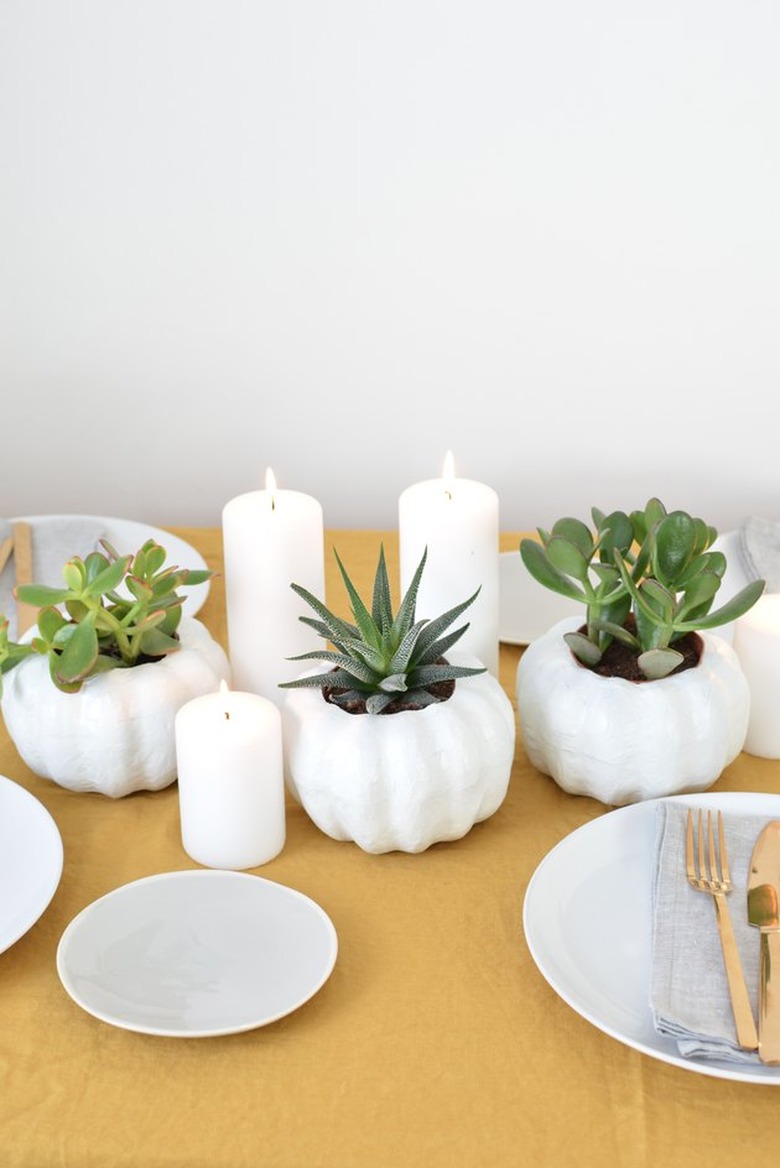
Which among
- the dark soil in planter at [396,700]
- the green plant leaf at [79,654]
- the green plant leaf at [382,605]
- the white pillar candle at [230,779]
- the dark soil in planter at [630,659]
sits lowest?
A: the white pillar candle at [230,779]

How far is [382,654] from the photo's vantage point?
33.3 inches

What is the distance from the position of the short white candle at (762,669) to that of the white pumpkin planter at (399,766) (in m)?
0.21

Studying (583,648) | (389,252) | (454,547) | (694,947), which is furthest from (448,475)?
(389,252)

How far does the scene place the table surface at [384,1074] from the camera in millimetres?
647

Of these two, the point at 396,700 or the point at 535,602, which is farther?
the point at 535,602

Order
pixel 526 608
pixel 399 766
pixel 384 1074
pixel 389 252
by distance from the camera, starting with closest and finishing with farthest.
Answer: pixel 384 1074 < pixel 399 766 < pixel 526 608 < pixel 389 252

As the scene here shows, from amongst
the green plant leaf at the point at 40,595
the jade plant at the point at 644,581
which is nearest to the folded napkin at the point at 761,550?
the jade plant at the point at 644,581

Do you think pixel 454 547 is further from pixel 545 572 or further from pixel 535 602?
pixel 535 602

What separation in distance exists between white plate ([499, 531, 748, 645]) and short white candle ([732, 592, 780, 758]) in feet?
0.41

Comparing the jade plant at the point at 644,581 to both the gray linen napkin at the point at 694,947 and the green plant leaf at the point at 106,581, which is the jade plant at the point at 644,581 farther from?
the green plant leaf at the point at 106,581

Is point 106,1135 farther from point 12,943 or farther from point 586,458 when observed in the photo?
point 586,458

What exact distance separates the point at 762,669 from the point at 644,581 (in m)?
0.15

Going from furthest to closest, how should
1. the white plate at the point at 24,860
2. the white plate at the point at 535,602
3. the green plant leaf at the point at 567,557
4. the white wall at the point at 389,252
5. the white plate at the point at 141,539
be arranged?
the white wall at the point at 389,252 < the white plate at the point at 141,539 < the white plate at the point at 535,602 < the green plant leaf at the point at 567,557 < the white plate at the point at 24,860

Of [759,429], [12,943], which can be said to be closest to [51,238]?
[759,429]
